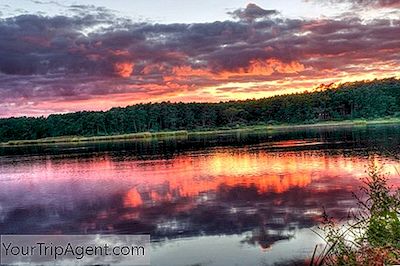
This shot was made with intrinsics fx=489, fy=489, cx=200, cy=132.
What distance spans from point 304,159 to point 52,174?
678 inches

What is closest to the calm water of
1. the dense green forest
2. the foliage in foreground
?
the foliage in foreground

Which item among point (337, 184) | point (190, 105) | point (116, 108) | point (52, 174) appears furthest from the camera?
point (116, 108)

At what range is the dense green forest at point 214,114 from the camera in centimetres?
12244

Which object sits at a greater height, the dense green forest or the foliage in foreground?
the foliage in foreground

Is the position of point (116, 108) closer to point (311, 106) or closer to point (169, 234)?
point (311, 106)

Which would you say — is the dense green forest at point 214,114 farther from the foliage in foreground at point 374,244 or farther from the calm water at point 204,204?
the foliage in foreground at point 374,244

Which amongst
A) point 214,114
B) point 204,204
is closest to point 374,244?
point 204,204

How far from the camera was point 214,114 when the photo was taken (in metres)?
135

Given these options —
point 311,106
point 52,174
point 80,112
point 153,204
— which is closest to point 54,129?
point 80,112

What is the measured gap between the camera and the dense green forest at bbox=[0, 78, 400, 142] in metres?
122

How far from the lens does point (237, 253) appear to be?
11273mm

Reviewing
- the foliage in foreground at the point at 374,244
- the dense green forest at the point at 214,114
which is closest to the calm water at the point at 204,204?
the foliage in foreground at the point at 374,244

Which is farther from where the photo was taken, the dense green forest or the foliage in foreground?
the dense green forest

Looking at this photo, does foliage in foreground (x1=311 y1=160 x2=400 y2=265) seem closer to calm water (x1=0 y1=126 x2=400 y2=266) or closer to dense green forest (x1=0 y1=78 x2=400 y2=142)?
calm water (x1=0 y1=126 x2=400 y2=266)
